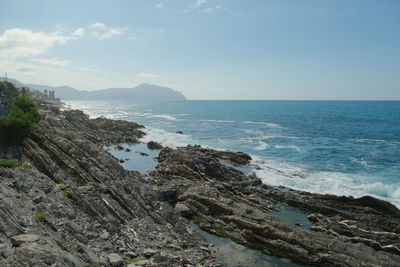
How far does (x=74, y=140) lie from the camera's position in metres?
32.9

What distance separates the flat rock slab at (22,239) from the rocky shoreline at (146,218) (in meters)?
0.05

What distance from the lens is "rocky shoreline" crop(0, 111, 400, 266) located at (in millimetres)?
15555

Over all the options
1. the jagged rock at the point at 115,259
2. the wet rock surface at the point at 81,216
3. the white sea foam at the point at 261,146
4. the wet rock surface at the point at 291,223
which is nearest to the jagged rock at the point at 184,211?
the wet rock surface at the point at 291,223

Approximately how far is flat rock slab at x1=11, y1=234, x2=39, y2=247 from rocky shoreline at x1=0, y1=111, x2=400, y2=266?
0.16 feet

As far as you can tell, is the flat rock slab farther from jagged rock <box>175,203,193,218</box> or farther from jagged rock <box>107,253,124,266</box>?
jagged rock <box>175,203,193,218</box>

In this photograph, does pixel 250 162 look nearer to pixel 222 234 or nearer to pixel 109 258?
pixel 222 234

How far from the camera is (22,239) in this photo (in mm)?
12625

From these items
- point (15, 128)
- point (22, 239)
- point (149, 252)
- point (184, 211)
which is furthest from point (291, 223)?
point (15, 128)

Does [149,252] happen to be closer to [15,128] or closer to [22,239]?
[22,239]

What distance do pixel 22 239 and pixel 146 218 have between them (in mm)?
11902

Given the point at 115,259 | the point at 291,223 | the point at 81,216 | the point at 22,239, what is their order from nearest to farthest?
1. the point at 22,239
2. the point at 115,259
3. the point at 81,216
4. the point at 291,223

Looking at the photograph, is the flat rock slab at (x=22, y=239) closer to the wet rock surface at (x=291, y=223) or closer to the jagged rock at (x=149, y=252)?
the jagged rock at (x=149, y=252)

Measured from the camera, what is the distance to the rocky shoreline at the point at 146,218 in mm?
15555

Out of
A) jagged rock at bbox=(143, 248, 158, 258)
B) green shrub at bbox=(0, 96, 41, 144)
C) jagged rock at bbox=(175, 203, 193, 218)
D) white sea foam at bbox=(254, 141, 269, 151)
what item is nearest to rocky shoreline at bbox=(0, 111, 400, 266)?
jagged rock at bbox=(143, 248, 158, 258)
